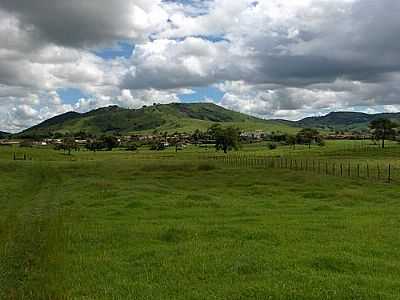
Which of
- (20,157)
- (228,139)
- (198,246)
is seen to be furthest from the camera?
(228,139)

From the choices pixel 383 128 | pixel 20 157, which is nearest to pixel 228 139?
pixel 383 128

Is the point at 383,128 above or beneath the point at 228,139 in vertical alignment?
above

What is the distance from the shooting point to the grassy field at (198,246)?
14.1 m

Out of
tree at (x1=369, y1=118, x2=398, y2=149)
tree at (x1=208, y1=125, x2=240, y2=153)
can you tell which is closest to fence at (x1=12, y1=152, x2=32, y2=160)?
tree at (x1=208, y1=125, x2=240, y2=153)

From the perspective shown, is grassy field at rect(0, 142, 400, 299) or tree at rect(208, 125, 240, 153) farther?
tree at rect(208, 125, 240, 153)

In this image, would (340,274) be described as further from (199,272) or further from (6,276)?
(6,276)

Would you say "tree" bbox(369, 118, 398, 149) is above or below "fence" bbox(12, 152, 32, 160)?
above

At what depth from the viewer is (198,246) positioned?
20156 mm

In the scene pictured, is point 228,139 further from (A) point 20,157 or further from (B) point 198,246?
(B) point 198,246

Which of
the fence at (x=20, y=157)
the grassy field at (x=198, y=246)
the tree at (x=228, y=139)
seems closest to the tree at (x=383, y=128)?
the tree at (x=228, y=139)

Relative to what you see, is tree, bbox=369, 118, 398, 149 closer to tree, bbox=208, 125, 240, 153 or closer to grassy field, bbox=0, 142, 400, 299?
tree, bbox=208, 125, 240, 153

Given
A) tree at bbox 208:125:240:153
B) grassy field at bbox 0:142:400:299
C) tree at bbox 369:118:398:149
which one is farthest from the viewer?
tree at bbox 208:125:240:153

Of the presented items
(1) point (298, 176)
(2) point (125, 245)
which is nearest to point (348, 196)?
(1) point (298, 176)

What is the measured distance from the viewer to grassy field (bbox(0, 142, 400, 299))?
1412cm
